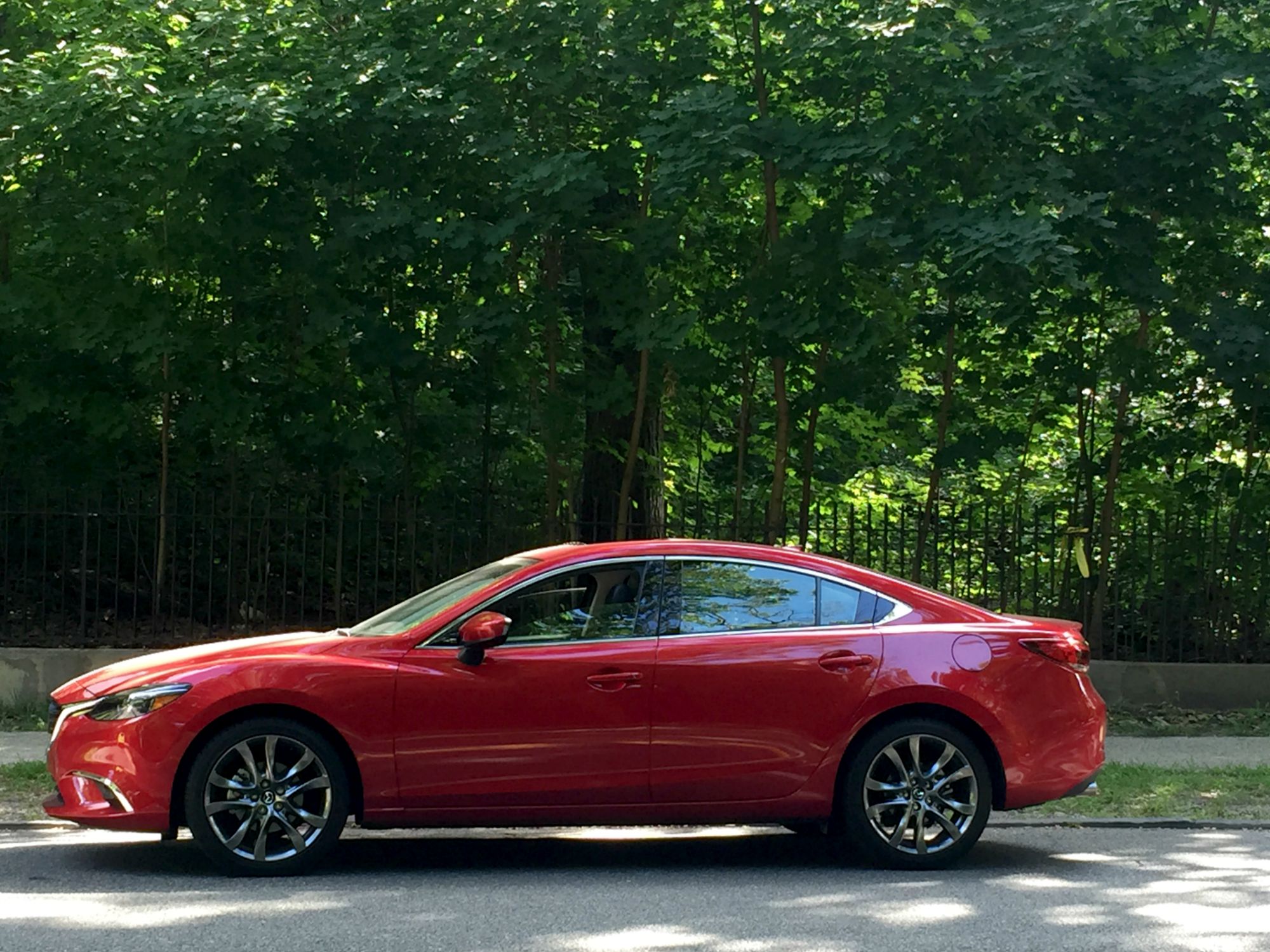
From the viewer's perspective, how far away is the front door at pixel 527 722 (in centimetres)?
764

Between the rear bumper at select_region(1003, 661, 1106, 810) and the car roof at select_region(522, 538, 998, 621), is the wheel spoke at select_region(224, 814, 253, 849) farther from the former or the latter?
the rear bumper at select_region(1003, 661, 1106, 810)

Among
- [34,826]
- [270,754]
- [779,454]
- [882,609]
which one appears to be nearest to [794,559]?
[882,609]

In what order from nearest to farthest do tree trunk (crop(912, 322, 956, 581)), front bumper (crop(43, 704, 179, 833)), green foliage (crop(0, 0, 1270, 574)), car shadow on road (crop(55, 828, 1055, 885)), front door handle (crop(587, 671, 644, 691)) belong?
front bumper (crop(43, 704, 179, 833)) < front door handle (crop(587, 671, 644, 691)) < car shadow on road (crop(55, 828, 1055, 885)) < green foliage (crop(0, 0, 1270, 574)) < tree trunk (crop(912, 322, 956, 581))

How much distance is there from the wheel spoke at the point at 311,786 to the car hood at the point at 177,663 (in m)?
0.58

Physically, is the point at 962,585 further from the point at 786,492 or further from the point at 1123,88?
the point at 1123,88

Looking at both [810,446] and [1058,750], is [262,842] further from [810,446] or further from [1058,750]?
[810,446]

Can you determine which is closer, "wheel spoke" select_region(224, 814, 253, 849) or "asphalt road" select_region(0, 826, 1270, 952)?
"asphalt road" select_region(0, 826, 1270, 952)

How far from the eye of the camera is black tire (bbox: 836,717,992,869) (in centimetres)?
793

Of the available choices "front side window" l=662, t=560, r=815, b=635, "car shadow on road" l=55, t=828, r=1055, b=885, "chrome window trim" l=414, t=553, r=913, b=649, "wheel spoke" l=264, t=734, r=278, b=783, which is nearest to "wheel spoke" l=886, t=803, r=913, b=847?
"car shadow on road" l=55, t=828, r=1055, b=885

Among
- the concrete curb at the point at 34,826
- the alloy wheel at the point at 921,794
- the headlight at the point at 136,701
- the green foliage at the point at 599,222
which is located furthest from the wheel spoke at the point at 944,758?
the green foliage at the point at 599,222

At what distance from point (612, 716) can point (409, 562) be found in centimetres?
776

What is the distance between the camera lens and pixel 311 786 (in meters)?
7.54

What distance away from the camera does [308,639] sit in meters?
8.06

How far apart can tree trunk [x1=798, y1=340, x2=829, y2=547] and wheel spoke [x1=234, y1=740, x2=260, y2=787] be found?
25.1ft
